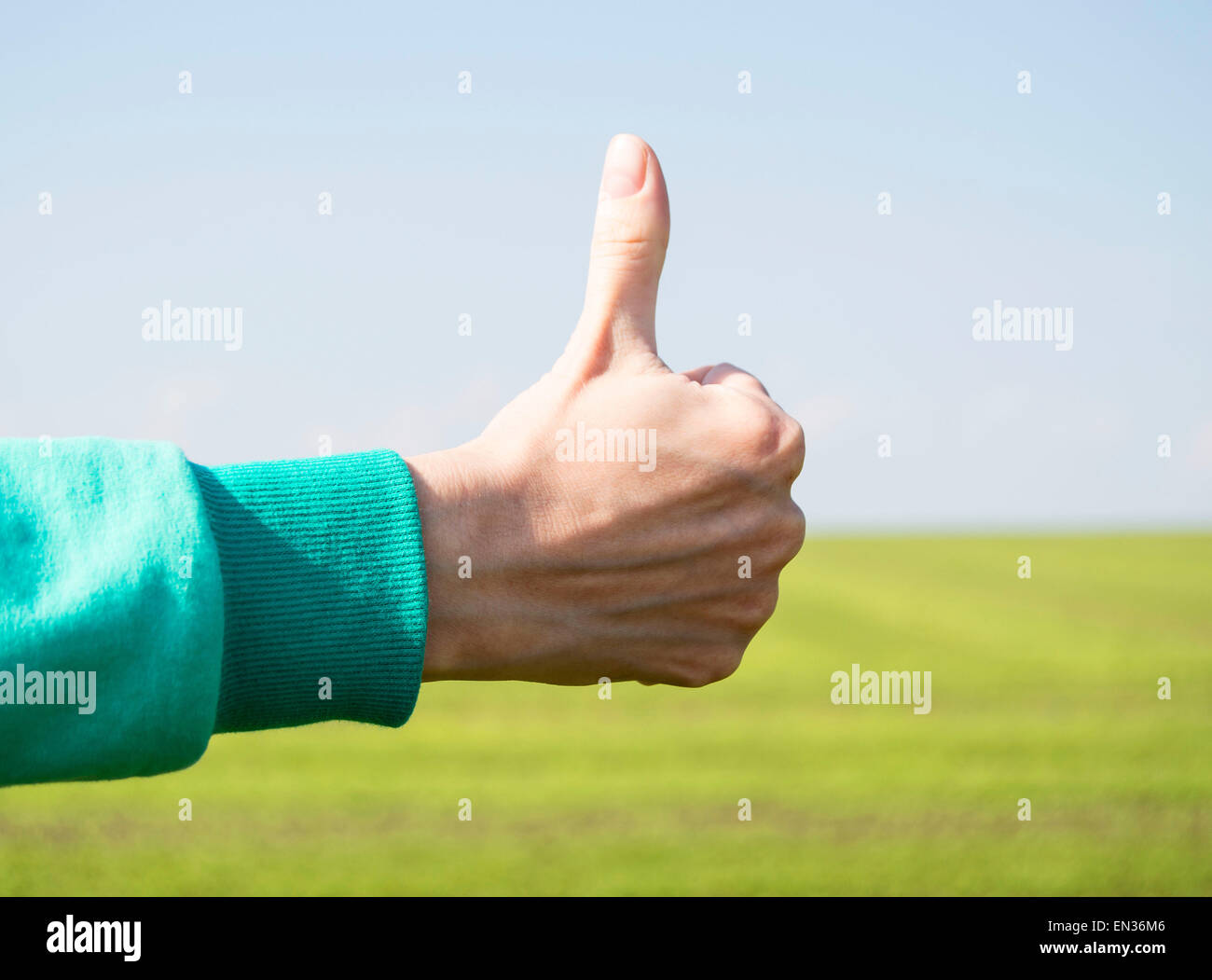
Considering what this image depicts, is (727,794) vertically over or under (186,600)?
under

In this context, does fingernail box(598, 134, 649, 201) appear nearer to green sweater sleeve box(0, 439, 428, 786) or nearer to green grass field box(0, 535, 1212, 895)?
green sweater sleeve box(0, 439, 428, 786)

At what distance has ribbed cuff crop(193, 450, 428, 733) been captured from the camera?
2.52 m

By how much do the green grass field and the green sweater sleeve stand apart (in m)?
12.6

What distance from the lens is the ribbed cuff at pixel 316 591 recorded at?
252cm

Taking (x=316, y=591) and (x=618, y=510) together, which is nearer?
(x=316, y=591)

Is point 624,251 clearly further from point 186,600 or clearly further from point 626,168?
point 186,600

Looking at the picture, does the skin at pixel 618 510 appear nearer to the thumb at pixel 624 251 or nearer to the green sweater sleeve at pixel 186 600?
the thumb at pixel 624 251

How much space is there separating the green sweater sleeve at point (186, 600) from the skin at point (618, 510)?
18 cm

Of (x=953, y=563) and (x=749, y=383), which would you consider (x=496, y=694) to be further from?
(x=953, y=563)

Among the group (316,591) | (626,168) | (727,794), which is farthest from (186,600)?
(727,794)

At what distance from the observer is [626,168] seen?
330 centimetres

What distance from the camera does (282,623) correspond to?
99.8 inches

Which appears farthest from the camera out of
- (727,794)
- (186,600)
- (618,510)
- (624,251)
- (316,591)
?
(727,794)

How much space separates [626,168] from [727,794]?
57.9 ft
